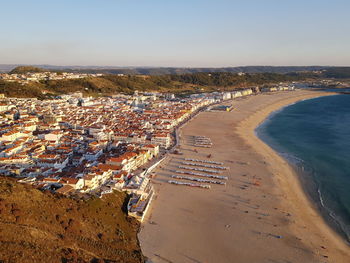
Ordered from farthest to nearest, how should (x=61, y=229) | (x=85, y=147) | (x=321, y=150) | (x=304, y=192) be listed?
(x=321, y=150) → (x=85, y=147) → (x=304, y=192) → (x=61, y=229)

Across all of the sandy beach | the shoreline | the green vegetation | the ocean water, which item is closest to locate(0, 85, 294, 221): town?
the sandy beach

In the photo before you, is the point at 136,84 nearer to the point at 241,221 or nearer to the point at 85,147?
the point at 85,147

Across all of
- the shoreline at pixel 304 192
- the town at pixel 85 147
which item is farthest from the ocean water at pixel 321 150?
the town at pixel 85 147

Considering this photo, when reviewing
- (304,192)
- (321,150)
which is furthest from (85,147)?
(321,150)

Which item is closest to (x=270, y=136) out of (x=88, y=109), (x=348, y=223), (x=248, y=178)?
(x=248, y=178)

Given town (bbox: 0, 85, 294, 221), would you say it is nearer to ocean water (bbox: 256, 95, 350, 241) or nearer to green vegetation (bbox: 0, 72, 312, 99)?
ocean water (bbox: 256, 95, 350, 241)

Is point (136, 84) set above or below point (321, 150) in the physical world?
above

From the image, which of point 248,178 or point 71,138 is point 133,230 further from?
point 71,138
